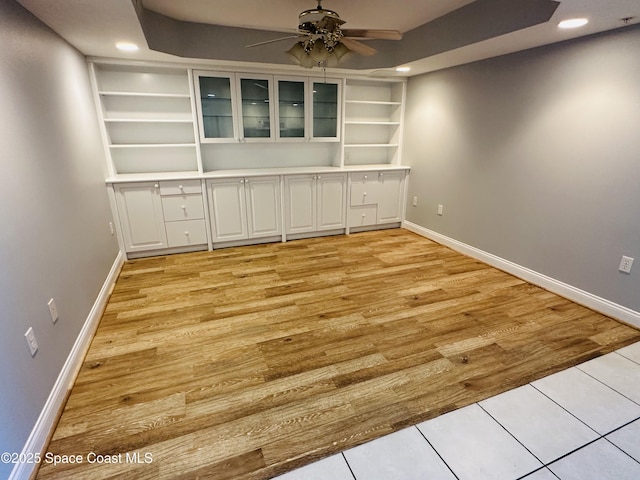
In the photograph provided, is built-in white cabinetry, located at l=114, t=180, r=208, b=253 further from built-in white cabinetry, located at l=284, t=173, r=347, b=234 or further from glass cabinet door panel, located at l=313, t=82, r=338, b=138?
glass cabinet door panel, located at l=313, t=82, r=338, b=138


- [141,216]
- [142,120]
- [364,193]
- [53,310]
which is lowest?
[53,310]

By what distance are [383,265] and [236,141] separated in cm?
231

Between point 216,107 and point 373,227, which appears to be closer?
point 216,107

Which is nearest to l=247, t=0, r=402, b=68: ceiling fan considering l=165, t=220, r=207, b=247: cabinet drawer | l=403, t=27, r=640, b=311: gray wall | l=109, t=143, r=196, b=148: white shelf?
l=403, t=27, r=640, b=311: gray wall

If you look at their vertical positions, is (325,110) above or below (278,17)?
below

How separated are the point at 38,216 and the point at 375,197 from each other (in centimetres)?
380

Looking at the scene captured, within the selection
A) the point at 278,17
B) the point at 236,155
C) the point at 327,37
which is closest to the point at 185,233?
the point at 236,155

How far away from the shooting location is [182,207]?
153 inches

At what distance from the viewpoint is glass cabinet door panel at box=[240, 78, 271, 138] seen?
3.94 m

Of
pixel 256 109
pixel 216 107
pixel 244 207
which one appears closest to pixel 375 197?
pixel 244 207

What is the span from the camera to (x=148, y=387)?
1974 millimetres

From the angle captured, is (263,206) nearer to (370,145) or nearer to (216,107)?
(216,107)

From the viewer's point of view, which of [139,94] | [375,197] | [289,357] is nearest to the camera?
[289,357]

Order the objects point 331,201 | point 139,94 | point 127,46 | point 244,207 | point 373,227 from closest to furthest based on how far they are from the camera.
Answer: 1. point 127,46
2. point 139,94
3. point 244,207
4. point 331,201
5. point 373,227
